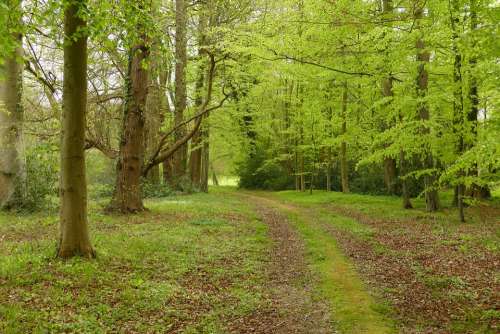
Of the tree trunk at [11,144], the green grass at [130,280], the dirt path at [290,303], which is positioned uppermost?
the tree trunk at [11,144]

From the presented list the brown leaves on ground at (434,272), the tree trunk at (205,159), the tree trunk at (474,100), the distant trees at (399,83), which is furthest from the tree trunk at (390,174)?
the tree trunk at (205,159)

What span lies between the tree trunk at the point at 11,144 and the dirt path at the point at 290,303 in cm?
822

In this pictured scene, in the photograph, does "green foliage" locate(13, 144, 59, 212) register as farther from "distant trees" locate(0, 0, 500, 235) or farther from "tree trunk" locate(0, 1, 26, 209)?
"distant trees" locate(0, 0, 500, 235)

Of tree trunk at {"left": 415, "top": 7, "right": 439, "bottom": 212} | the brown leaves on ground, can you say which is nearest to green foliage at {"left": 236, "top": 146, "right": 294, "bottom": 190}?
tree trunk at {"left": 415, "top": 7, "right": 439, "bottom": 212}

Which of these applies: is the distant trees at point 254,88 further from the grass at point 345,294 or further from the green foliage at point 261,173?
the grass at point 345,294

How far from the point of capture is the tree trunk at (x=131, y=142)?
43.9 ft

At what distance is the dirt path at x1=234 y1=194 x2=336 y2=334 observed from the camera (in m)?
5.85

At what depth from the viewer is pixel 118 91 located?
56.2 ft

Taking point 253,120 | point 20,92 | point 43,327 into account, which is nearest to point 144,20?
point 43,327

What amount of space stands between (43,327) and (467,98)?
13.4 metres

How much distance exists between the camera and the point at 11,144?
12789mm

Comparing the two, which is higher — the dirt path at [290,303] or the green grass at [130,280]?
the green grass at [130,280]

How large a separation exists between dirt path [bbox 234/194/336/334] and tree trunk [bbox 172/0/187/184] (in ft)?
23.8

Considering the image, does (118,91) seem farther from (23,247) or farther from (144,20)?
(144,20)
